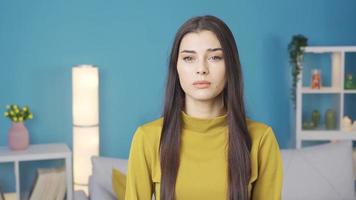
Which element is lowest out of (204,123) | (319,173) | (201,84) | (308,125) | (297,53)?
(319,173)

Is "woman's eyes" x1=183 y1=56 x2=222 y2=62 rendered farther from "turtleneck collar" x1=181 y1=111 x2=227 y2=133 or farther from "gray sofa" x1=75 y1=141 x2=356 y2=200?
"gray sofa" x1=75 y1=141 x2=356 y2=200

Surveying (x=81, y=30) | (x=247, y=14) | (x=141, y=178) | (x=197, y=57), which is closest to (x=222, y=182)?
(x=141, y=178)

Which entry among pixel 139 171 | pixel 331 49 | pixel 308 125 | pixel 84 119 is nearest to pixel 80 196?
pixel 84 119

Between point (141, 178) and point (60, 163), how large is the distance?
1.93 m

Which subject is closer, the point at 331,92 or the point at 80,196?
the point at 80,196

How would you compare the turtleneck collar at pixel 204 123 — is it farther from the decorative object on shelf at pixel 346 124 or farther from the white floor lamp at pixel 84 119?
the decorative object on shelf at pixel 346 124

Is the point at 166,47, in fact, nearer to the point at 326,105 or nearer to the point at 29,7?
the point at 29,7

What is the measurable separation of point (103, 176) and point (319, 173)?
1.01 meters

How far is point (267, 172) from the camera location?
1419 mm

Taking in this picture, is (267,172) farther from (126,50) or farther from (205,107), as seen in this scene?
(126,50)

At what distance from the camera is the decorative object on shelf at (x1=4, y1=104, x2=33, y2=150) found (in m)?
2.87

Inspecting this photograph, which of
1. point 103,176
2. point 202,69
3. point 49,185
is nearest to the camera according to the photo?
point 202,69

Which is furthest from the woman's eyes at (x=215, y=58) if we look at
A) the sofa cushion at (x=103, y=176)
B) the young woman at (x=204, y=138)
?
the sofa cushion at (x=103, y=176)

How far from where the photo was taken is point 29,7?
3.10m
